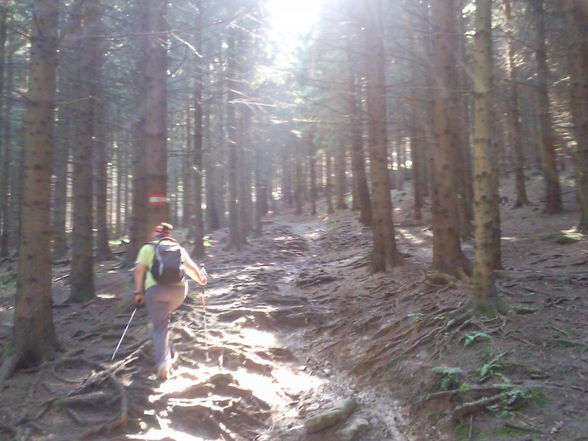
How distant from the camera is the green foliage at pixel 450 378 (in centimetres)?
562

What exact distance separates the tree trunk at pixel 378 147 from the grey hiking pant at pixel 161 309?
241 inches

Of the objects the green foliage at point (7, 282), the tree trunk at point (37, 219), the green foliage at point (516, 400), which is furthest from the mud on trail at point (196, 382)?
the green foliage at point (7, 282)

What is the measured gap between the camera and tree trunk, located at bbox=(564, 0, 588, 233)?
39.5 feet

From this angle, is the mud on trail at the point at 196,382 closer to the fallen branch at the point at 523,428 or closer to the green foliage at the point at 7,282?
the fallen branch at the point at 523,428

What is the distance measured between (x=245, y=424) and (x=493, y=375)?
2888 mm

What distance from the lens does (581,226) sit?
476 inches

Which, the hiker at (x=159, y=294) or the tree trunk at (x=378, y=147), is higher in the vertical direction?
the tree trunk at (x=378, y=147)

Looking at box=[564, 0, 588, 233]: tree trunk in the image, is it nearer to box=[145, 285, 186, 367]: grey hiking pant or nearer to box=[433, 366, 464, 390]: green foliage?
box=[433, 366, 464, 390]: green foliage

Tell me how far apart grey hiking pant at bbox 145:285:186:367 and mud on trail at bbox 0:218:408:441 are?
36cm

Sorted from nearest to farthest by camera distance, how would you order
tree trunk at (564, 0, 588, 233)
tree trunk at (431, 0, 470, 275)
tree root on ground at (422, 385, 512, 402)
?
1. tree root on ground at (422, 385, 512, 402)
2. tree trunk at (431, 0, 470, 275)
3. tree trunk at (564, 0, 588, 233)

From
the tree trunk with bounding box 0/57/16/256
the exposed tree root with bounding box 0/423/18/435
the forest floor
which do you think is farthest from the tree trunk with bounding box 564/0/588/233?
the tree trunk with bounding box 0/57/16/256

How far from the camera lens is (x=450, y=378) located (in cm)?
569

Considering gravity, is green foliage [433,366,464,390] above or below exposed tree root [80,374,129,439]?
above

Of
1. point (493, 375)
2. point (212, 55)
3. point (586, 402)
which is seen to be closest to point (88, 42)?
point (212, 55)
